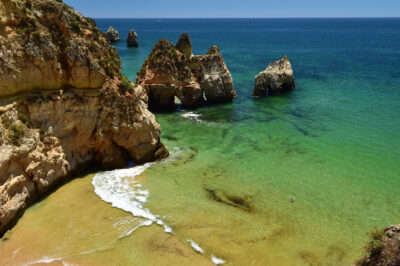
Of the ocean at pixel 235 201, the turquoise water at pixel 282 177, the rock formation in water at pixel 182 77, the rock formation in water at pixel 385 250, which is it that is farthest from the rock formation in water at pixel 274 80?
the rock formation in water at pixel 385 250

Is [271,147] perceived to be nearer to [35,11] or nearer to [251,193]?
[251,193]

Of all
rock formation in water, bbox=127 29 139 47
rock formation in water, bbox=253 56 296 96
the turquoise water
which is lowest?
the turquoise water

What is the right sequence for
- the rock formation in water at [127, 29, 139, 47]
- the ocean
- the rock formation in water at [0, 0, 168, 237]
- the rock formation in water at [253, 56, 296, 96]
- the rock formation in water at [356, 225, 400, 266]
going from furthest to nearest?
the rock formation in water at [127, 29, 139, 47] < the rock formation in water at [253, 56, 296, 96] < the rock formation in water at [0, 0, 168, 237] < the ocean < the rock formation in water at [356, 225, 400, 266]

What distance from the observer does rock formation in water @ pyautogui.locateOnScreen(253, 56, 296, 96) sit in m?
43.9

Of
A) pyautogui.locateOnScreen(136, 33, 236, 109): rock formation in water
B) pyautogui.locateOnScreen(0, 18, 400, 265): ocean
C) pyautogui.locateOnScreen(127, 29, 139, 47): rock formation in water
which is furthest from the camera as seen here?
pyautogui.locateOnScreen(127, 29, 139, 47): rock formation in water

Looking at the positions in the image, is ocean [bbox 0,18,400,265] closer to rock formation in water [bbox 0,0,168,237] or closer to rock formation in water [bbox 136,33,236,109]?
rock formation in water [bbox 0,0,168,237]

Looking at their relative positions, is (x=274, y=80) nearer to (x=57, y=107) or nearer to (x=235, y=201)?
(x=235, y=201)

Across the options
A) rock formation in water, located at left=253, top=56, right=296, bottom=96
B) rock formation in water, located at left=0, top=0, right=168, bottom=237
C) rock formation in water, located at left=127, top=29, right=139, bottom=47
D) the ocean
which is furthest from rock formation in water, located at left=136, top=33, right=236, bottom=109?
rock formation in water, located at left=127, top=29, right=139, bottom=47

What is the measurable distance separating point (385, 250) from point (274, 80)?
125ft

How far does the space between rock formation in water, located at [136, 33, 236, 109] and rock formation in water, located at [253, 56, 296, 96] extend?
527 centimetres

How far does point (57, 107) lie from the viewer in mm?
18359

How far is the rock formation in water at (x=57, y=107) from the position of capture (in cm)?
1573

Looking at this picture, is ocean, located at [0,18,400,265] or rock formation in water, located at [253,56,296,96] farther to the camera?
rock formation in water, located at [253,56,296,96]

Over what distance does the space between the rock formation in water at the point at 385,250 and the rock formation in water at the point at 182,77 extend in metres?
29.4
